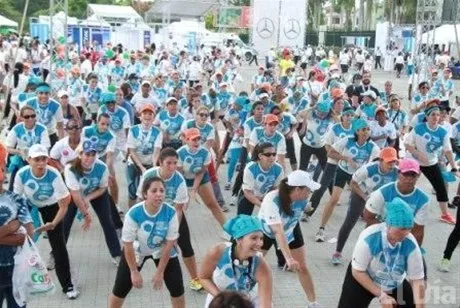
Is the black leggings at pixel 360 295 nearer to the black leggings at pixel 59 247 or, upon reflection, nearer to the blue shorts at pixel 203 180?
the black leggings at pixel 59 247

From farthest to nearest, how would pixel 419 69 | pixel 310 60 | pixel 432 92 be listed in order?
pixel 310 60 → pixel 419 69 → pixel 432 92

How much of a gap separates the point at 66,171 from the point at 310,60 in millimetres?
33387

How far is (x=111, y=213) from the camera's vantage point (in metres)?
7.14

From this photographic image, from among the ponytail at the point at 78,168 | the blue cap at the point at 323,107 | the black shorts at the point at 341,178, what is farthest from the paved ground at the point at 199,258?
the blue cap at the point at 323,107

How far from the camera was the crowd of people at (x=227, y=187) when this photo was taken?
4219mm

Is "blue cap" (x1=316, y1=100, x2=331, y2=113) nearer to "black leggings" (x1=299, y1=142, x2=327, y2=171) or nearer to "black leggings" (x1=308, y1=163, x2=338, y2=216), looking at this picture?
"black leggings" (x1=299, y1=142, x2=327, y2=171)

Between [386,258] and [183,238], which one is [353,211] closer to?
[183,238]

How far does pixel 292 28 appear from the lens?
20359 millimetres

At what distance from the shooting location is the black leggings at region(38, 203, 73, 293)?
229 inches

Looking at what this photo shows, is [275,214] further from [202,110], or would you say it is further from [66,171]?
[202,110]

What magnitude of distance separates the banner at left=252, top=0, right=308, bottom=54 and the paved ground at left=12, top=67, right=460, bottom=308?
12425 mm

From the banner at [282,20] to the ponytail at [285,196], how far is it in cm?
1558

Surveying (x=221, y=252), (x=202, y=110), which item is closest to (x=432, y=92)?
(x=202, y=110)

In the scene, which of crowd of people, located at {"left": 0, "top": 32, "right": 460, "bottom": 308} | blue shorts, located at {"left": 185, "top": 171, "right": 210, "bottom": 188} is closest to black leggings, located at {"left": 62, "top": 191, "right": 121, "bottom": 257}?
crowd of people, located at {"left": 0, "top": 32, "right": 460, "bottom": 308}
